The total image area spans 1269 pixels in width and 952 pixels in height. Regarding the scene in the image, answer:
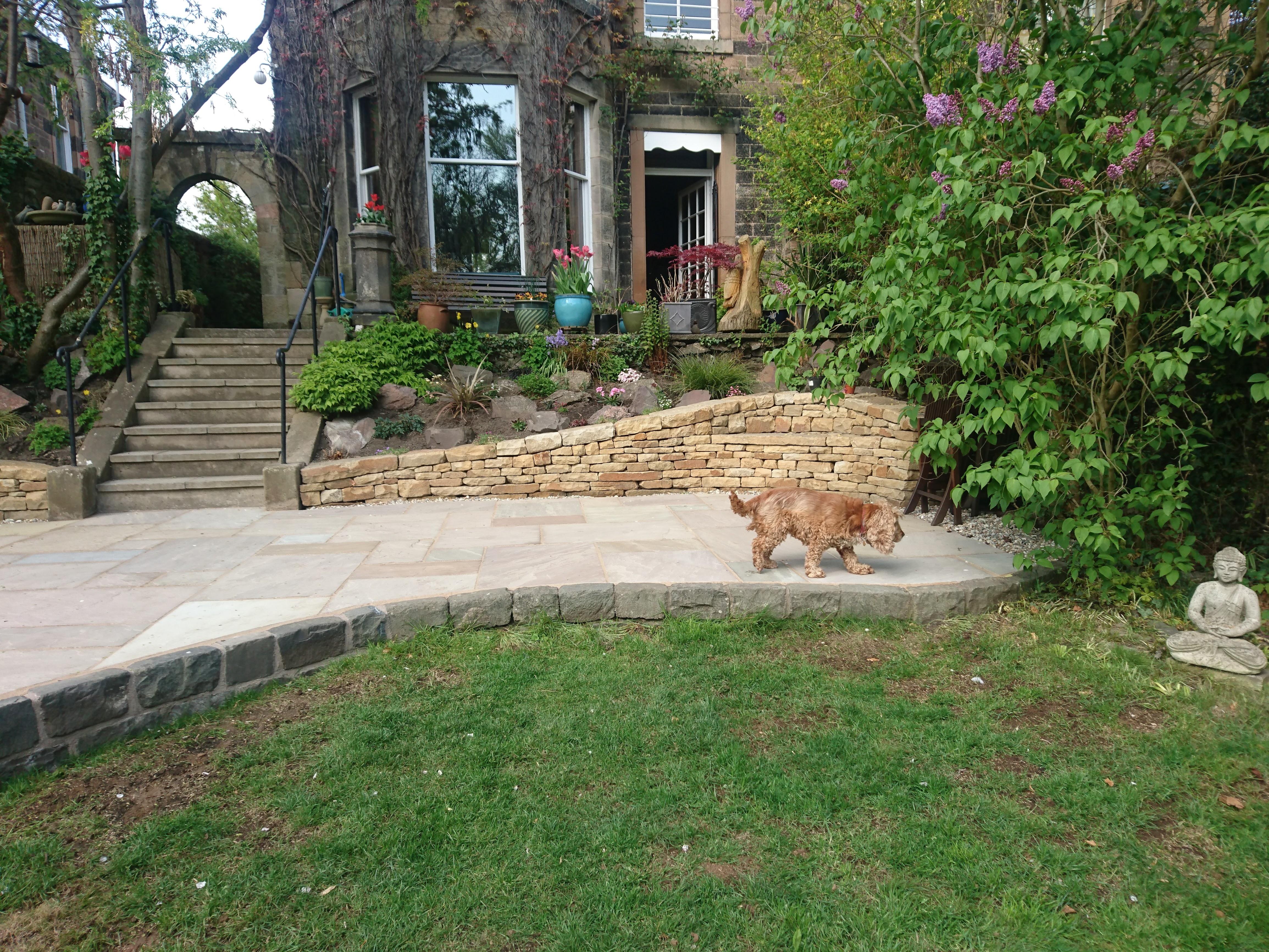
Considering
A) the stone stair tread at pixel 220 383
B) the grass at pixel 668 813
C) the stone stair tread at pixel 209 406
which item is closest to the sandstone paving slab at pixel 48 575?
the grass at pixel 668 813

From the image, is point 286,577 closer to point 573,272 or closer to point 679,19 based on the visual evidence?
point 573,272

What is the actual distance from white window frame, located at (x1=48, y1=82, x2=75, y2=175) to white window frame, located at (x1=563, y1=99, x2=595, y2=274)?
6383 mm

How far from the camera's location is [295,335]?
8180 mm

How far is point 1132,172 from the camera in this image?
332 centimetres

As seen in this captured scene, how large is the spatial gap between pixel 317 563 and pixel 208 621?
105cm

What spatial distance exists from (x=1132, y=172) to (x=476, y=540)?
13.7ft

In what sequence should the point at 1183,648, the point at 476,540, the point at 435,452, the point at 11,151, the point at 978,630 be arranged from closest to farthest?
1. the point at 1183,648
2. the point at 978,630
3. the point at 476,540
4. the point at 435,452
5. the point at 11,151

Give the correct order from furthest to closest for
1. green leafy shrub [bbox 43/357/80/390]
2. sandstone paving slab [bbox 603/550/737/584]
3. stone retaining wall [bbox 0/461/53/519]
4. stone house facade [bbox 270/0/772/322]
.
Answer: stone house facade [bbox 270/0/772/322], green leafy shrub [bbox 43/357/80/390], stone retaining wall [bbox 0/461/53/519], sandstone paving slab [bbox 603/550/737/584]

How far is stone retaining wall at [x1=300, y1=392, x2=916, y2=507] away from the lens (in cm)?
636

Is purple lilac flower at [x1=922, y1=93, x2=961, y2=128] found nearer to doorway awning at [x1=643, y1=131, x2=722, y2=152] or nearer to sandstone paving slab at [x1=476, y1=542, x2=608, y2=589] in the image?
sandstone paving slab at [x1=476, y1=542, x2=608, y2=589]

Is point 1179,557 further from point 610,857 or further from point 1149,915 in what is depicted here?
point 610,857

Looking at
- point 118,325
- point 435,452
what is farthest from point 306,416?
point 118,325

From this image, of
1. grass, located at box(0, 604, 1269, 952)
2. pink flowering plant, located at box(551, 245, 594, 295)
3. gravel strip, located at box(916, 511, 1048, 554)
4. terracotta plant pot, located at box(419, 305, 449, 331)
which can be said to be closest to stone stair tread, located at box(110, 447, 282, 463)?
terracotta plant pot, located at box(419, 305, 449, 331)

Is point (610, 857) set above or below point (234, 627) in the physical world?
below
